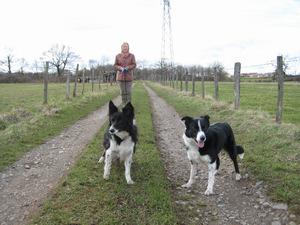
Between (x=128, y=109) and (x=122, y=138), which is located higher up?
(x=128, y=109)

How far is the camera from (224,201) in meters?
5.80

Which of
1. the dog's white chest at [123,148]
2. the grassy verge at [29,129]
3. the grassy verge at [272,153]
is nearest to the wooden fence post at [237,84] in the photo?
the grassy verge at [272,153]

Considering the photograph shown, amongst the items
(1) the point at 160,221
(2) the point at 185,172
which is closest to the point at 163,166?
(2) the point at 185,172

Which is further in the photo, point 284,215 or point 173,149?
point 173,149

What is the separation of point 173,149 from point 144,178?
2.75m

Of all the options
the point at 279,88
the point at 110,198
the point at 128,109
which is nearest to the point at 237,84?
the point at 279,88

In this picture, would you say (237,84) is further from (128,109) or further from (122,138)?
(122,138)

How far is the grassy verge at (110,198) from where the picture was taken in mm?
4844

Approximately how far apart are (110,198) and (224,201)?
73.0 inches

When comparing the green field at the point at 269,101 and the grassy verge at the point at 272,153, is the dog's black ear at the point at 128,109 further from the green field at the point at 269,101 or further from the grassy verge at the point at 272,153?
the green field at the point at 269,101

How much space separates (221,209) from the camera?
5.50 meters

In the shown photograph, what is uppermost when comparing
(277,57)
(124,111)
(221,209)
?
(277,57)

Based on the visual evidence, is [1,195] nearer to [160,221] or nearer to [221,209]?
[160,221]

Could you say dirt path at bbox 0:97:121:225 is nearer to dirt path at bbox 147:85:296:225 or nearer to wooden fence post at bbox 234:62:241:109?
dirt path at bbox 147:85:296:225
